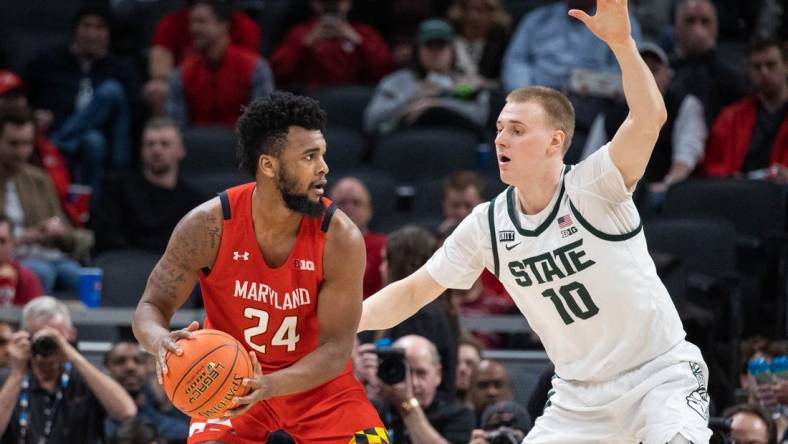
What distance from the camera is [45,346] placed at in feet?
22.4

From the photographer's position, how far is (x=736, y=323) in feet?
26.0

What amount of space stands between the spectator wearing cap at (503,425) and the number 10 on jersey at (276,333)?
1.24m

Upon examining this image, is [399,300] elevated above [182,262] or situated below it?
below

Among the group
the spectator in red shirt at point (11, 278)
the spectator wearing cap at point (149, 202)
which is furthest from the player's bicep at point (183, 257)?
the spectator wearing cap at point (149, 202)

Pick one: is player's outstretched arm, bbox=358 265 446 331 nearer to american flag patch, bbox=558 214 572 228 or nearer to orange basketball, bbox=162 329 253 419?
american flag patch, bbox=558 214 572 228

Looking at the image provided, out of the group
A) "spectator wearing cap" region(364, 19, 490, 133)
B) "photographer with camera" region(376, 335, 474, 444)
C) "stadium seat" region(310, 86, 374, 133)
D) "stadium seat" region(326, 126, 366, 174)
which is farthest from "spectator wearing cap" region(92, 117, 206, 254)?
"photographer with camera" region(376, 335, 474, 444)

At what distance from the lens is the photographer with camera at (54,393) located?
6957 mm

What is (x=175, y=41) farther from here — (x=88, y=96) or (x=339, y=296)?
(x=339, y=296)

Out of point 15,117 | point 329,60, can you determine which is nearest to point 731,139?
point 329,60

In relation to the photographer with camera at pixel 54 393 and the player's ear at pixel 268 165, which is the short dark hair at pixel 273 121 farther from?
the photographer with camera at pixel 54 393

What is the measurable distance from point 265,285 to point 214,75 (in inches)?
229

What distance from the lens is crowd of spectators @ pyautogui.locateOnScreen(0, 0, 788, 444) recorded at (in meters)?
7.12

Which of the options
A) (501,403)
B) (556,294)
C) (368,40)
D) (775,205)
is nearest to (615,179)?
(556,294)

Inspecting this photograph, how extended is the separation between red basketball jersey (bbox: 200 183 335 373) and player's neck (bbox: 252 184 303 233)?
0.03 metres
